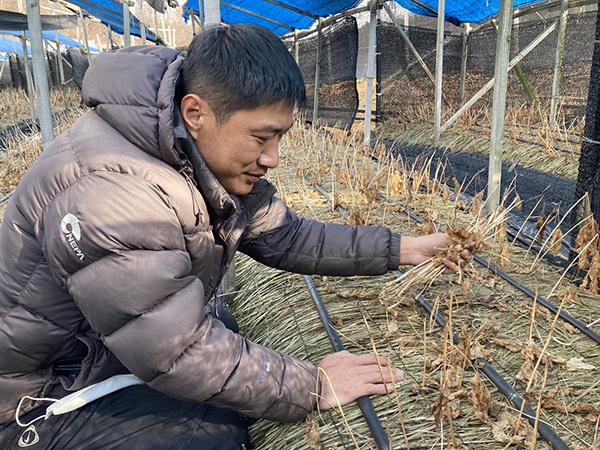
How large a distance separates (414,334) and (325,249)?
45 cm

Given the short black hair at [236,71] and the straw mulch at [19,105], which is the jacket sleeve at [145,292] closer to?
the short black hair at [236,71]

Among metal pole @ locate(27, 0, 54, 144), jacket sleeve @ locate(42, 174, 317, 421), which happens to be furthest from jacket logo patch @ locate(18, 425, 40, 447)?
metal pole @ locate(27, 0, 54, 144)

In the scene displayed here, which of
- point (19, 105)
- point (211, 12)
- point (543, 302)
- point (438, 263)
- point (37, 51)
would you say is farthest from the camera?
point (19, 105)

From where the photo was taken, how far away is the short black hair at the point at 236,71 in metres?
1.30

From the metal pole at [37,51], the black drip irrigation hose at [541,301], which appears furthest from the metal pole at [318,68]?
the black drip irrigation hose at [541,301]

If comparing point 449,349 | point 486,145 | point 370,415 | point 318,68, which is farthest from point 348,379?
point 318,68

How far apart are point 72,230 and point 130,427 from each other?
23.1 inches

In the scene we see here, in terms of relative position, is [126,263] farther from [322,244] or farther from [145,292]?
[322,244]

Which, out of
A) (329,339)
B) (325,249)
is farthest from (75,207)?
(329,339)

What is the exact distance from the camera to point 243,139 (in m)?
1.38

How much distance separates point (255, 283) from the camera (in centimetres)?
270

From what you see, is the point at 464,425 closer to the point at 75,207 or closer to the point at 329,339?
the point at 329,339

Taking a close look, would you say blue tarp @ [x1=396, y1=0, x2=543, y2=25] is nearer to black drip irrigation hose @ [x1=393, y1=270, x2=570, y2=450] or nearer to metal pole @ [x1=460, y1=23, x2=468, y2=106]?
metal pole @ [x1=460, y1=23, x2=468, y2=106]

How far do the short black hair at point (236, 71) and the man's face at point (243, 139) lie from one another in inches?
1.0
